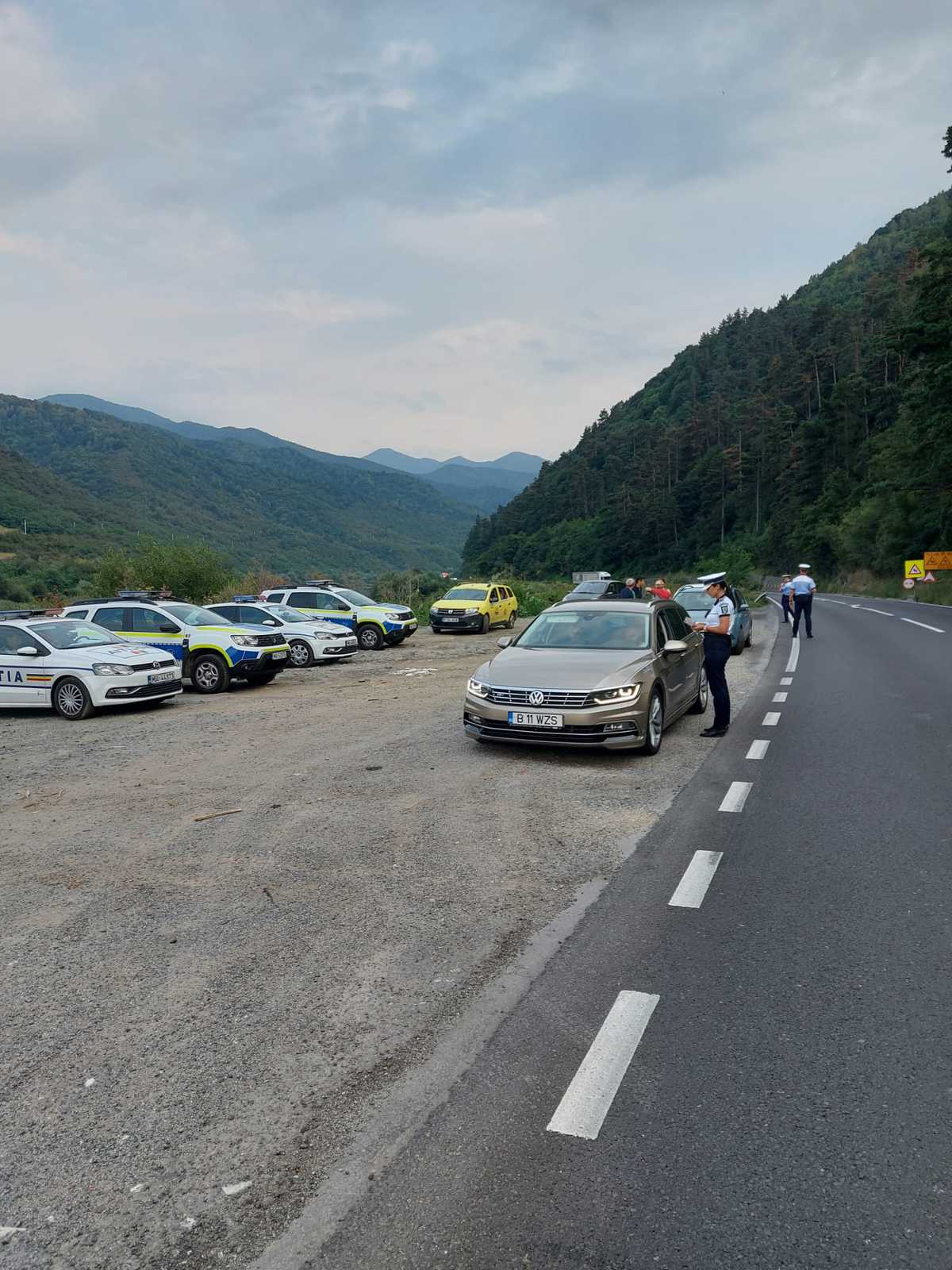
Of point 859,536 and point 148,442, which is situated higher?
point 148,442

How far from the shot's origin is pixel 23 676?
42.0 ft

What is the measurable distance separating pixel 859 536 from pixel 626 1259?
68032 millimetres

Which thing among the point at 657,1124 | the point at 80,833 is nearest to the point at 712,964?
the point at 657,1124

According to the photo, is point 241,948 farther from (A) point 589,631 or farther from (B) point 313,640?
(B) point 313,640

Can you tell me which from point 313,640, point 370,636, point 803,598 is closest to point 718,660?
point 313,640

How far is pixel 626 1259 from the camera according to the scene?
231 centimetres

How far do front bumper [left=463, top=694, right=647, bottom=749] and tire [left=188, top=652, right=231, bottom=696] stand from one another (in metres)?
8.49

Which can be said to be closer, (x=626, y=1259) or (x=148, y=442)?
(x=626, y=1259)

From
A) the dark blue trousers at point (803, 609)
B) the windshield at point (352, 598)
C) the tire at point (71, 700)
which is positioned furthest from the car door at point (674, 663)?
the windshield at point (352, 598)

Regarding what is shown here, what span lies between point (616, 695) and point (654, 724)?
0.70m

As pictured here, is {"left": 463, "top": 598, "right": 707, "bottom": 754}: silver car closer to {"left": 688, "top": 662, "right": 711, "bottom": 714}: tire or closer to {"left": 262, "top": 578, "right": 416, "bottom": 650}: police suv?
{"left": 688, "top": 662, "right": 711, "bottom": 714}: tire

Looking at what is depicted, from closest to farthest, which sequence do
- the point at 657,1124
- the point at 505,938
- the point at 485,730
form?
the point at 657,1124 < the point at 505,938 < the point at 485,730

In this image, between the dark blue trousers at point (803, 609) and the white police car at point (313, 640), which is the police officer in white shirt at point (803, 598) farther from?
the white police car at point (313, 640)

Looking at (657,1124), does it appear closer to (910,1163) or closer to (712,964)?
(910,1163)
